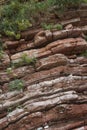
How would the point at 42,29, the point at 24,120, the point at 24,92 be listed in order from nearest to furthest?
1. the point at 24,120
2. the point at 24,92
3. the point at 42,29

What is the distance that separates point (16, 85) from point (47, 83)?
976 mm

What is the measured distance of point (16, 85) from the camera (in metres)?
10.7

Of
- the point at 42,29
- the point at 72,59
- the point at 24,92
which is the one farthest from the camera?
the point at 42,29

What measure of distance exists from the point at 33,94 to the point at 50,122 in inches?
40.5

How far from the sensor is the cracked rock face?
9.85 metres

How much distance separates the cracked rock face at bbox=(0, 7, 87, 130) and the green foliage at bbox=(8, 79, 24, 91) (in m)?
0.10

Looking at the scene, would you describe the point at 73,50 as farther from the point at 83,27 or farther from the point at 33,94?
the point at 33,94

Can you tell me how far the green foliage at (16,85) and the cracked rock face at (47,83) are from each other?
0.34 feet

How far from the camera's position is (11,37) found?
40.1 ft

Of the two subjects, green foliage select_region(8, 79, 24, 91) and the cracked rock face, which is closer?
the cracked rock face

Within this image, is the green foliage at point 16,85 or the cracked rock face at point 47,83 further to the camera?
the green foliage at point 16,85

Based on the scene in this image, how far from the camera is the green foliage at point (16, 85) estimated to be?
420 inches

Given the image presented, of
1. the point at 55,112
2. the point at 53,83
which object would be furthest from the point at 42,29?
the point at 55,112

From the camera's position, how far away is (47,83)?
1068 centimetres
